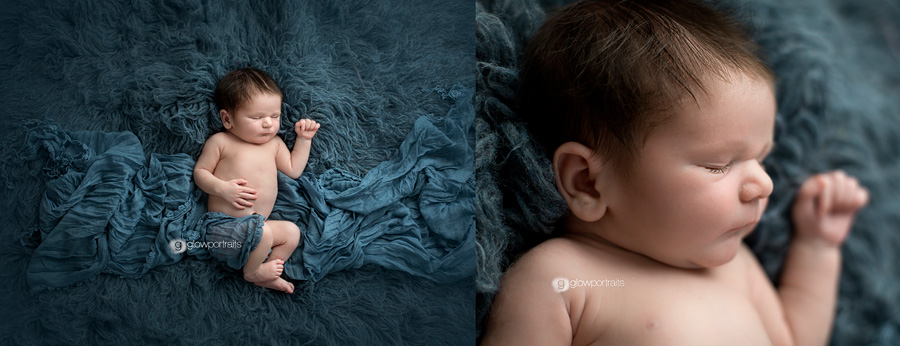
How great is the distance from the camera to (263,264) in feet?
2.37

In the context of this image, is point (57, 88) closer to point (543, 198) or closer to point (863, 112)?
point (543, 198)

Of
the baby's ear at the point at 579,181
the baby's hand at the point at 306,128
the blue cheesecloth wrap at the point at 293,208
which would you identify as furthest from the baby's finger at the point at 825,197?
the baby's hand at the point at 306,128

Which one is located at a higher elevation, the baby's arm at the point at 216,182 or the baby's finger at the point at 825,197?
the baby's arm at the point at 216,182

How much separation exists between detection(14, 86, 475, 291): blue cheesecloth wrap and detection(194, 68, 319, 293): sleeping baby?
0.05 feet

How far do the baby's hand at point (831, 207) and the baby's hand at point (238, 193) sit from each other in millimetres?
753

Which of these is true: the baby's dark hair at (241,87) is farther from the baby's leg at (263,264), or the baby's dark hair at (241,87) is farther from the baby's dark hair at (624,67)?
the baby's dark hair at (624,67)

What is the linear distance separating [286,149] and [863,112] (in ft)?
2.65

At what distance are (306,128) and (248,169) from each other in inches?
3.4

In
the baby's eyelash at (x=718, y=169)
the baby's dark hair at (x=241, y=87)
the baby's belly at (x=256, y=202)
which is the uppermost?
the baby's dark hair at (x=241, y=87)

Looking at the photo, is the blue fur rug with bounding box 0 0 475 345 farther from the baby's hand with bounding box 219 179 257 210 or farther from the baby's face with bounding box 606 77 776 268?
the baby's face with bounding box 606 77 776 268

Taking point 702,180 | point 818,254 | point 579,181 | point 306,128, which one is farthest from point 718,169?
point 306,128

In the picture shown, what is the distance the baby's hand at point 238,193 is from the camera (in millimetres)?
706

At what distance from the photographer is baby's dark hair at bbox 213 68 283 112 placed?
2.32 ft

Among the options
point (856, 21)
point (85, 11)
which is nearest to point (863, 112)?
point (856, 21)
